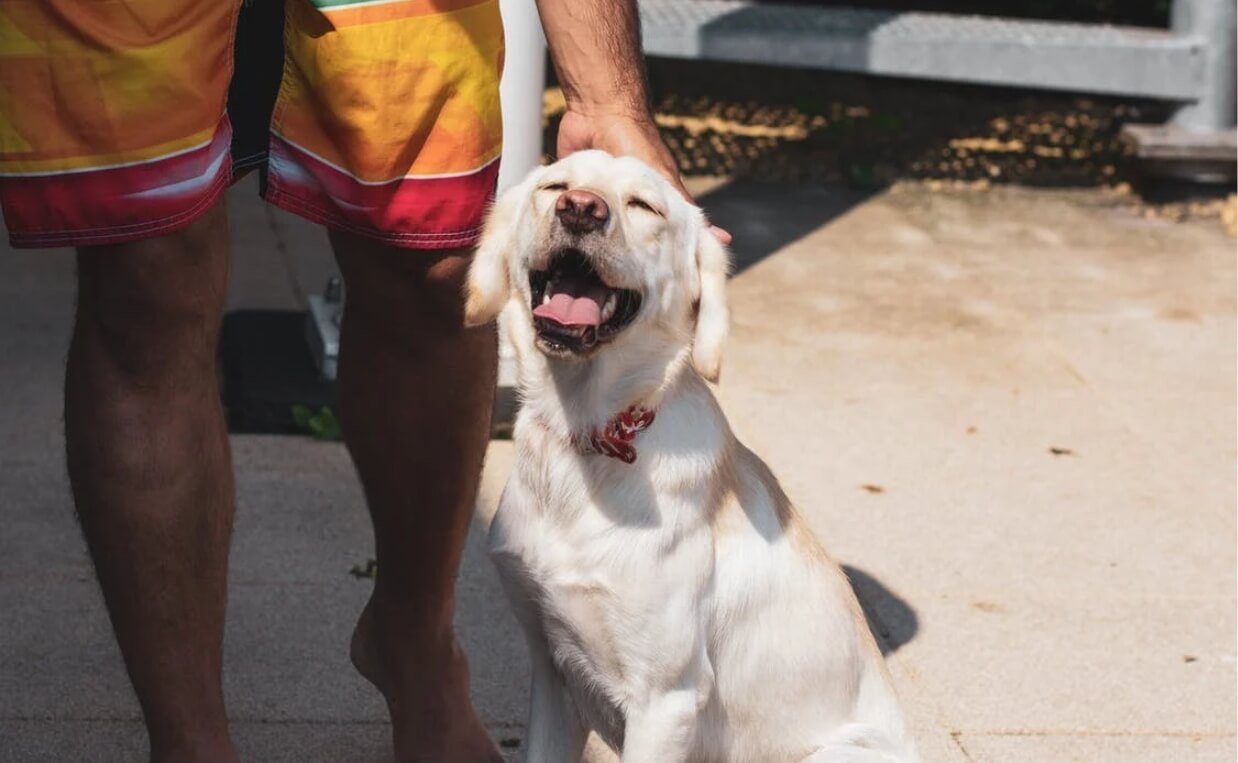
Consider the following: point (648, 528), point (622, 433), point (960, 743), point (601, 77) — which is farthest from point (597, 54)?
point (960, 743)

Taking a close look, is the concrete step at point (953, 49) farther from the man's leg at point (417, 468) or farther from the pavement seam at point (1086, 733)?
the man's leg at point (417, 468)

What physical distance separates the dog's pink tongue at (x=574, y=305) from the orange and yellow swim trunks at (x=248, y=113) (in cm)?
40

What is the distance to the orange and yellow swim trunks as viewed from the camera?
8.46 feet

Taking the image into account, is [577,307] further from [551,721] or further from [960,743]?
[960,743]

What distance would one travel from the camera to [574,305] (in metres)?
2.66

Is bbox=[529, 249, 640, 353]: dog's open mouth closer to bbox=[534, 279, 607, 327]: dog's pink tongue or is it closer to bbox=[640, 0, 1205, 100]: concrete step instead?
bbox=[534, 279, 607, 327]: dog's pink tongue

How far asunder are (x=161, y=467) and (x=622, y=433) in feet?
2.24

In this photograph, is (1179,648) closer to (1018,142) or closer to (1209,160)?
(1209,160)

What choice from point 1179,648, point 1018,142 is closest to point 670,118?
point 1018,142

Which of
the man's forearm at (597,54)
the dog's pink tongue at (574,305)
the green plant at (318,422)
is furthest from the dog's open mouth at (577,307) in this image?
the green plant at (318,422)

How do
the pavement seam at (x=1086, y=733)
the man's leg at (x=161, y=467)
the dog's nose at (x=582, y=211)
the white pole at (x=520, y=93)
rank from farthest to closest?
the white pole at (x=520, y=93), the pavement seam at (x=1086, y=733), the man's leg at (x=161, y=467), the dog's nose at (x=582, y=211)

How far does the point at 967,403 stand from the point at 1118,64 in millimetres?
3096

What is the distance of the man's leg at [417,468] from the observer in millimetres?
3156

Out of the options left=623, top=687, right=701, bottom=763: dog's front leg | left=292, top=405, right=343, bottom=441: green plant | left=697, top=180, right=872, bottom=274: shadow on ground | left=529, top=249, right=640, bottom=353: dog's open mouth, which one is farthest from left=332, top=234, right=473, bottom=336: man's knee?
left=697, top=180, right=872, bottom=274: shadow on ground
